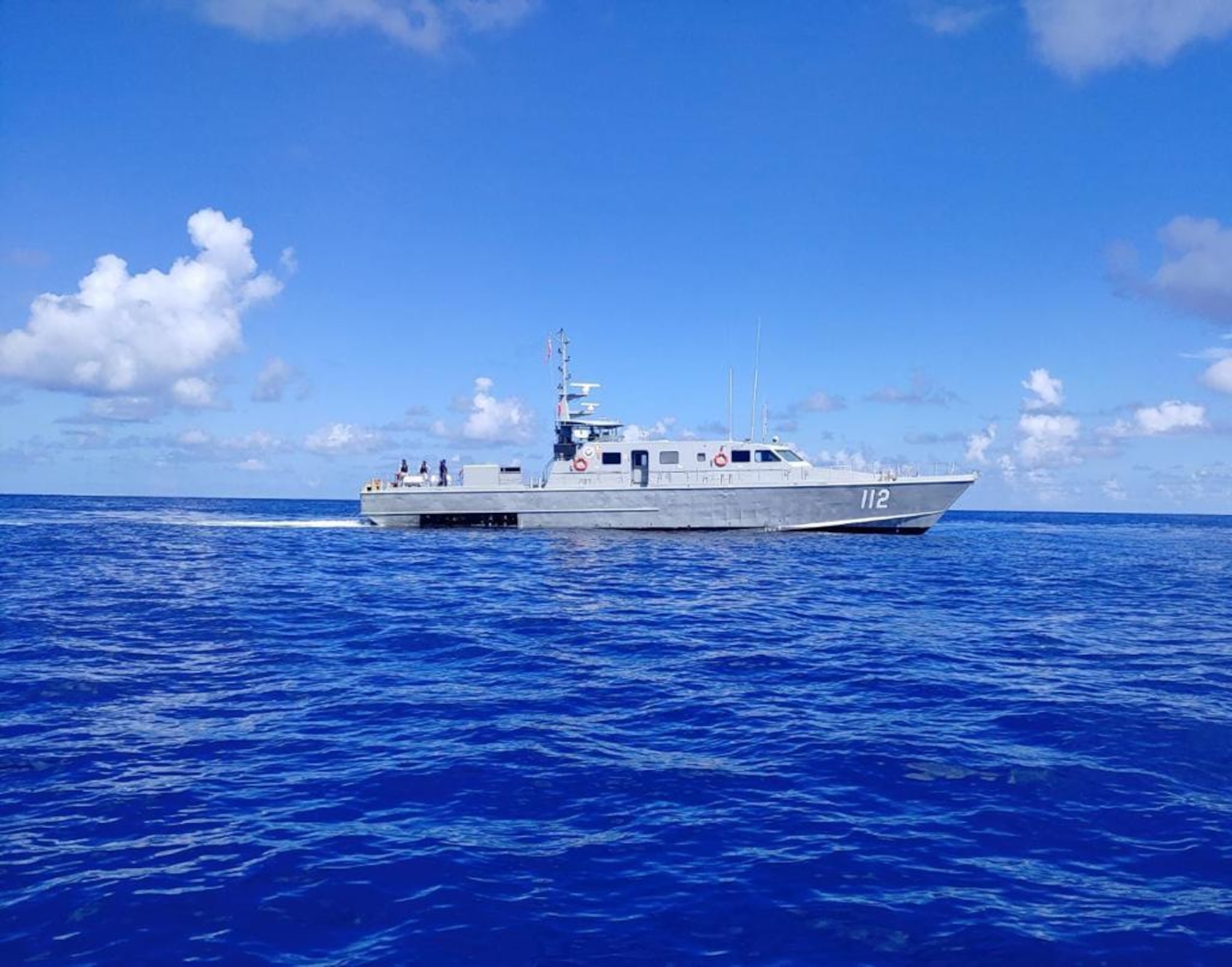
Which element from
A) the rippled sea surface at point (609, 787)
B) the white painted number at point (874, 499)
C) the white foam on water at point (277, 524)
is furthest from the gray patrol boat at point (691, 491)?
the rippled sea surface at point (609, 787)

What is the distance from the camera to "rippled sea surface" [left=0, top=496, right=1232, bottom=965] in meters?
5.64

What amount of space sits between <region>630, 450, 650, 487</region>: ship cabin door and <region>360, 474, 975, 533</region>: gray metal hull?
584 millimetres

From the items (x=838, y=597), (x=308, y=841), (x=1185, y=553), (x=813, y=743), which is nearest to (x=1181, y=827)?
(x=813, y=743)

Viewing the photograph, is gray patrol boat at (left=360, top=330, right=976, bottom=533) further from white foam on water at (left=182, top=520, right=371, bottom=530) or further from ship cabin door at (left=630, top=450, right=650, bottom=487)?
white foam on water at (left=182, top=520, right=371, bottom=530)

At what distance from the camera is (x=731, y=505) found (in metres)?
41.7

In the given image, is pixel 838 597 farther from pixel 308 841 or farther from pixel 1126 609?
pixel 308 841

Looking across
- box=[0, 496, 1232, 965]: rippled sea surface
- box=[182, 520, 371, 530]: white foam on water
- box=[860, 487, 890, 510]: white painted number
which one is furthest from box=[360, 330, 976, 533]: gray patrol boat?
box=[0, 496, 1232, 965]: rippled sea surface

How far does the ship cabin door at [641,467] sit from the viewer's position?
139 ft

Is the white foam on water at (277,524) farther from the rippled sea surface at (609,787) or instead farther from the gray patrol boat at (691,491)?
the rippled sea surface at (609,787)

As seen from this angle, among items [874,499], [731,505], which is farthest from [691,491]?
[874,499]

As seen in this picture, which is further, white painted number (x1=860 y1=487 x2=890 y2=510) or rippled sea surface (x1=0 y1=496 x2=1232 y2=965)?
white painted number (x1=860 y1=487 x2=890 y2=510)

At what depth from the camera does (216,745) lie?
368 inches

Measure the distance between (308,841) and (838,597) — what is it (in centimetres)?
1728

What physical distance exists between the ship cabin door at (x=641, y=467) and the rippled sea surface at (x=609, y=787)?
23.3 m
